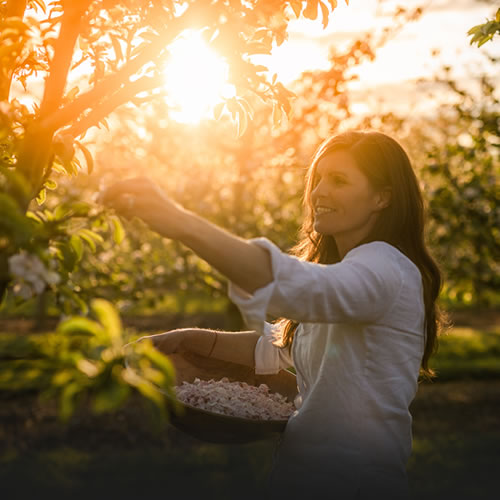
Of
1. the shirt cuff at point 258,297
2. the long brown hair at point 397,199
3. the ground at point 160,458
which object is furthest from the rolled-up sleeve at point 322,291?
the ground at point 160,458

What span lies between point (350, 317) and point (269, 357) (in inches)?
31.1

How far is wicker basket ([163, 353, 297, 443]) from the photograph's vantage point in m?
1.95

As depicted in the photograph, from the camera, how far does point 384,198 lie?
2.20 m

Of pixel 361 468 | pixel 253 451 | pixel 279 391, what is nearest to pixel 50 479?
pixel 253 451

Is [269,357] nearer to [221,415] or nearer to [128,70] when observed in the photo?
[221,415]

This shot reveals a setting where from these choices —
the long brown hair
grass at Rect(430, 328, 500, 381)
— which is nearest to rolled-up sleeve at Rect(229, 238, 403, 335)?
the long brown hair

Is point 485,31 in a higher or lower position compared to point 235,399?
higher

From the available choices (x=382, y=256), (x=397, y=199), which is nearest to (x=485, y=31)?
(x=397, y=199)

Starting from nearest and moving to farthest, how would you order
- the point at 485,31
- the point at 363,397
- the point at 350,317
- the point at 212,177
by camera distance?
1. the point at 350,317
2. the point at 363,397
3. the point at 485,31
4. the point at 212,177

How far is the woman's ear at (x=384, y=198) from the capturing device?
2189mm

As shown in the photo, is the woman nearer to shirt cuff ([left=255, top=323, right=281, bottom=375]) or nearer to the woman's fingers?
shirt cuff ([left=255, top=323, right=281, bottom=375])

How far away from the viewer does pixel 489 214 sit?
727 centimetres

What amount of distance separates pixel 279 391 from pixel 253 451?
200 inches

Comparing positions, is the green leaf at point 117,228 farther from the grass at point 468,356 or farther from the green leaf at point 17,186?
the grass at point 468,356
